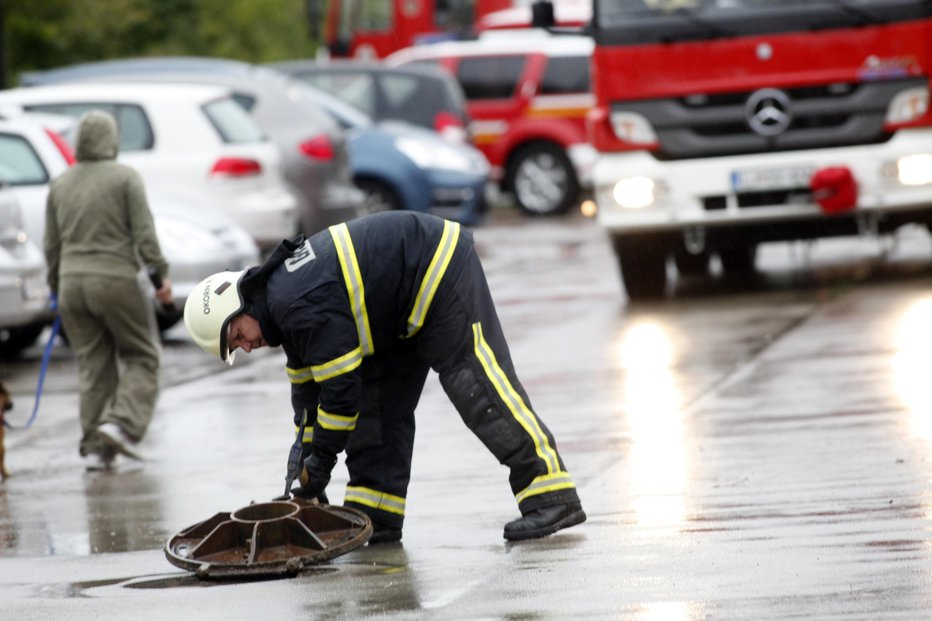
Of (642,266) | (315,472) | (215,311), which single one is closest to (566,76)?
(642,266)

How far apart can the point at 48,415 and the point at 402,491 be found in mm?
5012

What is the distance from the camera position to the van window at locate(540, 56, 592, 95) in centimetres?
2684

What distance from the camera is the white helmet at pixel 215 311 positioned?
690 cm

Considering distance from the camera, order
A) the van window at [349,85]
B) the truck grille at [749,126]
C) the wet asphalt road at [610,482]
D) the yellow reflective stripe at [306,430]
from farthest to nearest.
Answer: the van window at [349,85]
the truck grille at [749,126]
the yellow reflective stripe at [306,430]
the wet asphalt road at [610,482]

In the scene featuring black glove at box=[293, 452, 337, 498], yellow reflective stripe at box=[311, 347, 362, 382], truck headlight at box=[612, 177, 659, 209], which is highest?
yellow reflective stripe at box=[311, 347, 362, 382]

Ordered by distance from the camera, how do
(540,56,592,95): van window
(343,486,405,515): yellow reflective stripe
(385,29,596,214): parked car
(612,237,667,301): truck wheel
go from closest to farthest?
(343,486,405,515): yellow reflective stripe, (612,237,667,301): truck wheel, (385,29,596,214): parked car, (540,56,592,95): van window

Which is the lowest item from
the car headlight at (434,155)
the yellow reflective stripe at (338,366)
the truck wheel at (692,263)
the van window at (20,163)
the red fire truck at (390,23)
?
the red fire truck at (390,23)

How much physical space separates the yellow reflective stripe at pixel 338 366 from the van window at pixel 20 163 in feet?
27.0

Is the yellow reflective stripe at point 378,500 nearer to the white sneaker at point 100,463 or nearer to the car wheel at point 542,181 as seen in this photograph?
the white sneaker at point 100,463

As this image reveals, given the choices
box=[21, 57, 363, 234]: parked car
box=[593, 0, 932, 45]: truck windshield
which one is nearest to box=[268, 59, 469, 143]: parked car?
box=[21, 57, 363, 234]: parked car

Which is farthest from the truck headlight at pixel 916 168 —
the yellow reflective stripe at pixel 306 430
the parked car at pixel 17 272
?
the yellow reflective stripe at pixel 306 430

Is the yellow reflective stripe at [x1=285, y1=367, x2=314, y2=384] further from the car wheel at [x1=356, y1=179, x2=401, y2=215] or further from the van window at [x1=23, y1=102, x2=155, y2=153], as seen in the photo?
the car wheel at [x1=356, y1=179, x2=401, y2=215]

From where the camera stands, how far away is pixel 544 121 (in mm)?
26672

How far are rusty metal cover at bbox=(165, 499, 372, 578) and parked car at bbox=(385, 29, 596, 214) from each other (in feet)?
63.2
